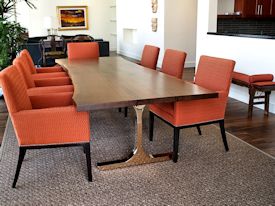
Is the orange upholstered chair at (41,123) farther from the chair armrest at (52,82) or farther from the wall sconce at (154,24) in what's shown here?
the wall sconce at (154,24)

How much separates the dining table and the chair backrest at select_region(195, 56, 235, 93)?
10.0 inches

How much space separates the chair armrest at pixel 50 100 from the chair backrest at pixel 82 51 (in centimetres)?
224

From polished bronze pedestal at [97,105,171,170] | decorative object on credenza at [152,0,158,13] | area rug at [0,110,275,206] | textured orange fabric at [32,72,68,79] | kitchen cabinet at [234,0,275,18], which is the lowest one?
area rug at [0,110,275,206]

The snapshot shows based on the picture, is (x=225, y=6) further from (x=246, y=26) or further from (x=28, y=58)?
(x=28, y=58)

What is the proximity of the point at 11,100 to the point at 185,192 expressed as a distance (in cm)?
152

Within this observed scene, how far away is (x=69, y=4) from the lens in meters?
12.2

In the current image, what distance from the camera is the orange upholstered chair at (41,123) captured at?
2.51 m

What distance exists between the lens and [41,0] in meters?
11.9

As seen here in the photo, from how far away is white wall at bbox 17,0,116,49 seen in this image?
11.8 m

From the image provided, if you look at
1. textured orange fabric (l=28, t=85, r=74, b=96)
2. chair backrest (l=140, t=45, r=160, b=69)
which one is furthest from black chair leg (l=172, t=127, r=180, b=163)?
chair backrest (l=140, t=45, r=160, b=69)

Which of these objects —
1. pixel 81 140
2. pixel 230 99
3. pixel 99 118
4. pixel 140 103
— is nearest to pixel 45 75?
pixel 99 118

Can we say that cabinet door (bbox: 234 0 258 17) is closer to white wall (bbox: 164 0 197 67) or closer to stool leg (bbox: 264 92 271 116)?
white wall (bbox: 164 0 197 67)

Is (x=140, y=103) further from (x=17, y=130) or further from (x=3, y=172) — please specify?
(x=3, y=172)

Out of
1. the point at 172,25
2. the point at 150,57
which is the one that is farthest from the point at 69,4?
the point at 150,57
